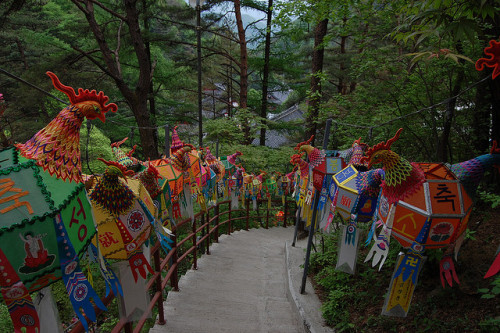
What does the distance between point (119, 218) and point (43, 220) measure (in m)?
0.85

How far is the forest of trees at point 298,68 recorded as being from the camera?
3.69 m

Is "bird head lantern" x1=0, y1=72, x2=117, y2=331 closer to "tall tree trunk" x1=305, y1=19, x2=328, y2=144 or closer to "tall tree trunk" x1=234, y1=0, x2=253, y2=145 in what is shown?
"tall tree trunk" x1=305, y1=19, x2=328, y2=144

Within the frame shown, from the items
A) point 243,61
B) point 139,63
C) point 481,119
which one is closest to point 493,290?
point 481,119

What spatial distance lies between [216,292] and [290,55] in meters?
12.3

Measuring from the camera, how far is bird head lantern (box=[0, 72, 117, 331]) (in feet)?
4.82

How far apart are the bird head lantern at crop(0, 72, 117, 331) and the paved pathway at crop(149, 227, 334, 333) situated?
7.80 ft

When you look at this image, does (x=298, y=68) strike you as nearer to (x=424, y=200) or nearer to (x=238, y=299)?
(x=238, y=299)

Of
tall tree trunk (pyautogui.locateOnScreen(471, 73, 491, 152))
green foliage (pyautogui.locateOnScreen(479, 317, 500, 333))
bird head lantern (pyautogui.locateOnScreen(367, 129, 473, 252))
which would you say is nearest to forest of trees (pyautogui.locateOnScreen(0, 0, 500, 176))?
tall tree trunk (pyautogui.locateOnScreen(471, 73, 491, 152))

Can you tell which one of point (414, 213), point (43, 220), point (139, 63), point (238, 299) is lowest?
point (238, 299)

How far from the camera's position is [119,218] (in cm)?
237

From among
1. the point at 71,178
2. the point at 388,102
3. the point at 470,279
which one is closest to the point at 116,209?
the point at 71,178

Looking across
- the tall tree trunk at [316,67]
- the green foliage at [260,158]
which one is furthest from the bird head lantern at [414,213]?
the green foliage at [260,158]

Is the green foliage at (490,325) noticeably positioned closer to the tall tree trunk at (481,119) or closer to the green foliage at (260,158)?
the tall tree trunk at (481,119)

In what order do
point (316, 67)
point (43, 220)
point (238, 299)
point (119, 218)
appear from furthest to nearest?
1. point (316, 67)
2. point (238, 299)
3. point (119, 218)
4. point (43, 220)
